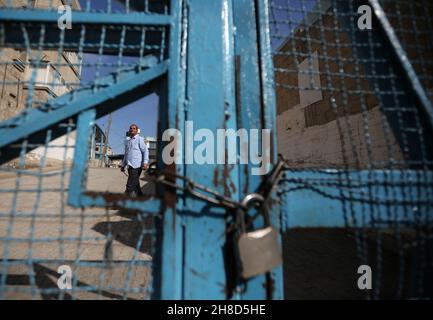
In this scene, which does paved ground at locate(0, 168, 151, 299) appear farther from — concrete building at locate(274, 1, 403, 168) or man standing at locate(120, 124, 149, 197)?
concrete building at locate(274, 1, 403, 168)

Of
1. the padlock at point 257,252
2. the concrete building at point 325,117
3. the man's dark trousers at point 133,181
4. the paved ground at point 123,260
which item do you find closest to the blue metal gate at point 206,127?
the padlock at point 257,252

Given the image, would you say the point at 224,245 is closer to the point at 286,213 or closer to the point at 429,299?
the point at 286,213

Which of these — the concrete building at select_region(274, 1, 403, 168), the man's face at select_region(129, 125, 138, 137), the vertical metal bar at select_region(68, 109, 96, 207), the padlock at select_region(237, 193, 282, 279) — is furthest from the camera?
the man's face at select_region(129, 125, 138, 137)

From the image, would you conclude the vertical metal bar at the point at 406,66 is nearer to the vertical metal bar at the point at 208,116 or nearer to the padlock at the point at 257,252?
the vertical metal bar at the point at 208,116

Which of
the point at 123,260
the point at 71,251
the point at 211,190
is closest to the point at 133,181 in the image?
the point at 71,251

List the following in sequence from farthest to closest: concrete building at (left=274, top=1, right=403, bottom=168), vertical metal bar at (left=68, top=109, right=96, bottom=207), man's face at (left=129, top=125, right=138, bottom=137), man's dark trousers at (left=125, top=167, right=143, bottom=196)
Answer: man's face at (left=129, top=125, right=138, bottom=137) → man's dark trousers at (left=125, top=167, right=143, bottom=196) → concrete building at (left=274, top=1, right=403, bottom=168) → vertical metal bar at (left=68, top=109, right=96, bottom=207)

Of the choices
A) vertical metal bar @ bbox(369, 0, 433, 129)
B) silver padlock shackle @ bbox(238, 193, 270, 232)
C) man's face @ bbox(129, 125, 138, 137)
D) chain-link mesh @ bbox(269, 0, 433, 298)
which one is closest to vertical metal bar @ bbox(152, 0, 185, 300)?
silver padlock shackle @ bbox(238, 193, 270, 232)

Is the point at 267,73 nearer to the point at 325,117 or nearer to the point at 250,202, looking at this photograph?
the point at 250,202

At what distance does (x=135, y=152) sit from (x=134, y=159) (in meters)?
0.14

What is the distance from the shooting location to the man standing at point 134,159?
14.5 feet

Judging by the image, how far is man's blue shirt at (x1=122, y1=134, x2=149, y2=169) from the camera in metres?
4.50

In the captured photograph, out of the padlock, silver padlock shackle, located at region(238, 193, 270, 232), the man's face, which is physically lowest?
the padlock

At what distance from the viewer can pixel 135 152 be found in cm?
455
